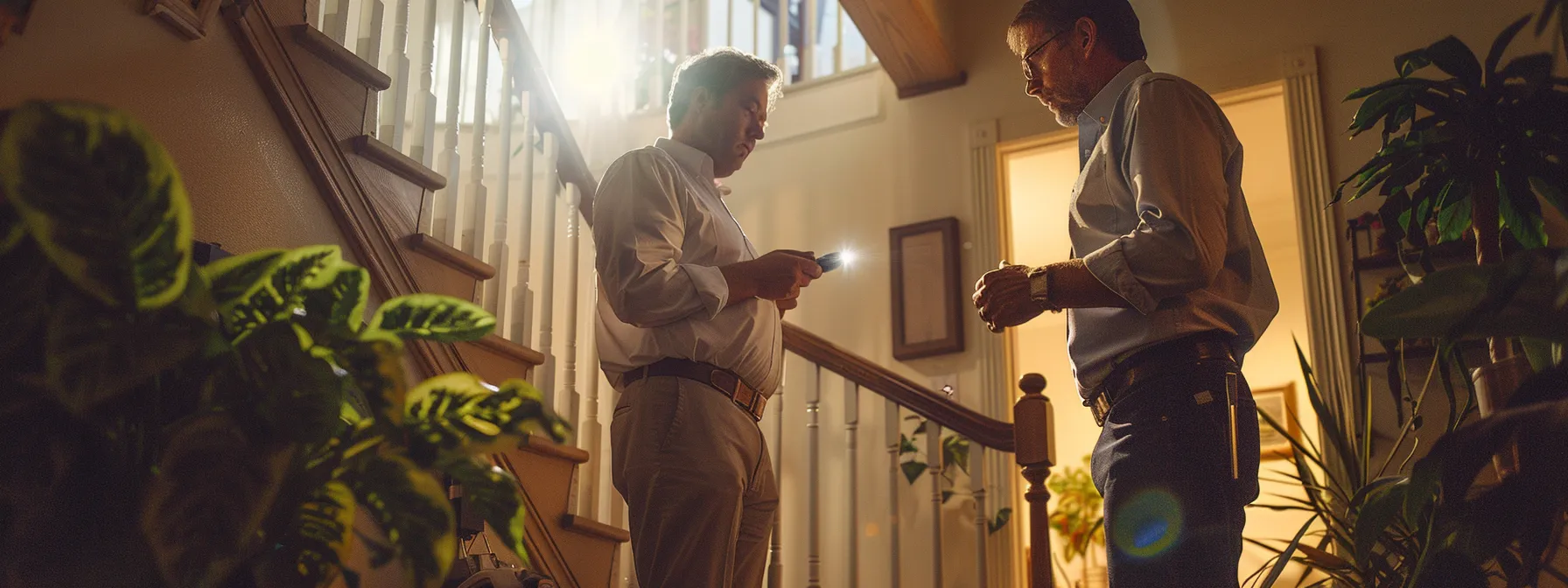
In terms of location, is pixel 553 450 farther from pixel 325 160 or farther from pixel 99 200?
pixel 99 200

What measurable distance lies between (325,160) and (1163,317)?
1573mm

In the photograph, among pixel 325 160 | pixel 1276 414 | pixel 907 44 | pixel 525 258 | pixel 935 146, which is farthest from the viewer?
pixel 1276 414

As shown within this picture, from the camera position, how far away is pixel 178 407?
0.83 metres

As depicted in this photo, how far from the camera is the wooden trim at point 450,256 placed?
2.42 meters

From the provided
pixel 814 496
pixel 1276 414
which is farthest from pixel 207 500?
pixel 1276 414

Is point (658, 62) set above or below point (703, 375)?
above

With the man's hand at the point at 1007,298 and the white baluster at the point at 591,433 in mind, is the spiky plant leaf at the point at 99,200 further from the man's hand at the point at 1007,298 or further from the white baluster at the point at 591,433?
Answer: the white baluster at the point at 591,433

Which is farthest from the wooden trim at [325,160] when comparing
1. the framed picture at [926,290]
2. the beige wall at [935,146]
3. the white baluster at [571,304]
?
the framed picture at [926,290]

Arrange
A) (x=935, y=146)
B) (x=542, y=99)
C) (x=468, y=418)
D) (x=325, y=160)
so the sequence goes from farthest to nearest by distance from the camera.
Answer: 1. (x=935, y=146)
2. (x=542, y=99)
3. (x=325, y=160)
4. (x=468, y=418)

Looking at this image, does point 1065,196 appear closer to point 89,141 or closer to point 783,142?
point 783,142

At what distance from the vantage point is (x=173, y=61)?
2.07m

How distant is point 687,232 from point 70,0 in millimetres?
1041

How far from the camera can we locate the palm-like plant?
185 cm

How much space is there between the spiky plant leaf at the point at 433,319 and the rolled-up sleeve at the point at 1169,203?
0.89m
